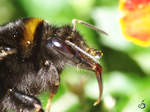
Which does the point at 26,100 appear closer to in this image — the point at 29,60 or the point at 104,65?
the point at 29,60

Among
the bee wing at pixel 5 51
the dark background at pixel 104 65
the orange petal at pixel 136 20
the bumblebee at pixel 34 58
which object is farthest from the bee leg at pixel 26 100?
the orange petal at pixel 136 20

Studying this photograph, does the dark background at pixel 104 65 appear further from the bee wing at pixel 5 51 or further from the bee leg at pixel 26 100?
the bee wing at pixel 5 51

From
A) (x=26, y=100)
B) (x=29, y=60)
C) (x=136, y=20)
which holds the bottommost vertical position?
(x=26, y=100)

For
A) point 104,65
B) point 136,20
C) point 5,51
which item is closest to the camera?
point 5,51

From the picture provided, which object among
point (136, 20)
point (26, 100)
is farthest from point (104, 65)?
point (26, 100)

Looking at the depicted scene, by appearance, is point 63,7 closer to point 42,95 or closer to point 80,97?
point 80,97

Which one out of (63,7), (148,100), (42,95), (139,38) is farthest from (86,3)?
(42,95)
